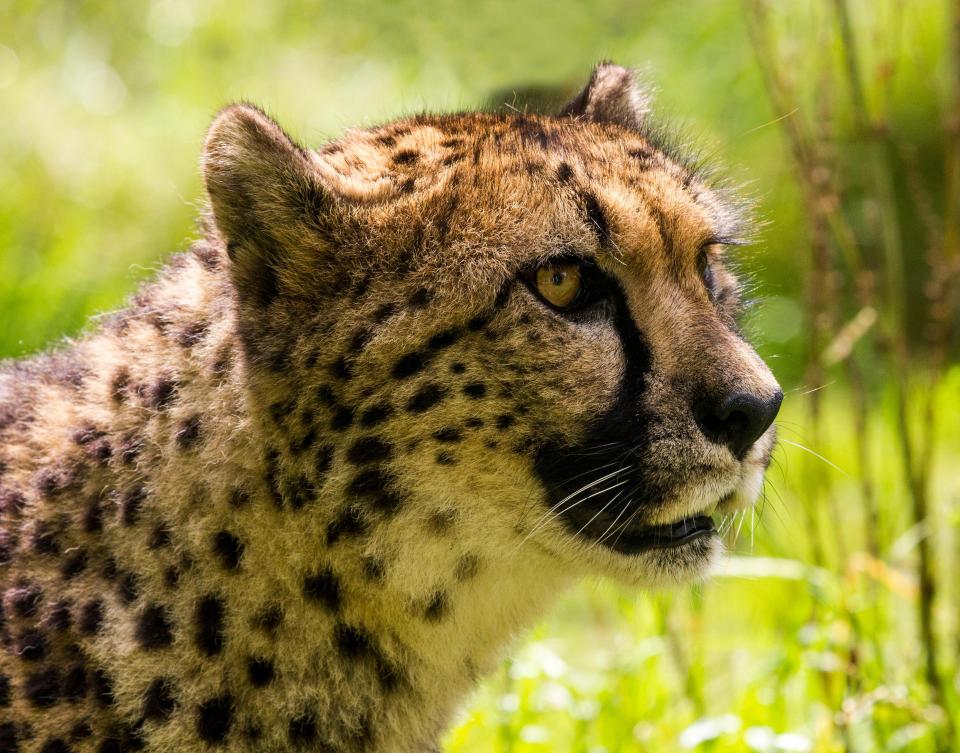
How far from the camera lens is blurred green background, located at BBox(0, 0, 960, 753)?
355 cm

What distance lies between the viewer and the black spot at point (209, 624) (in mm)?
2283

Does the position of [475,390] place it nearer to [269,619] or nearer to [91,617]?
[269,619]

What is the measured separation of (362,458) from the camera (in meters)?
2.26

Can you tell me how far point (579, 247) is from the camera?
2.34 m

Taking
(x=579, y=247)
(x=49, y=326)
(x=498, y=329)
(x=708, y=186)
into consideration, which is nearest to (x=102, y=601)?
(x=498, y=329)

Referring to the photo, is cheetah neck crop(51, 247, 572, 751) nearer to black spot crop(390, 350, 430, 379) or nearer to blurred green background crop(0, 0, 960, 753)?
black spot crop(390, 350, 430, 379)

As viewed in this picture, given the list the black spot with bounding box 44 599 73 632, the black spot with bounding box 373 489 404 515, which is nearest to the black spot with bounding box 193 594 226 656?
the black spot with bounding box 44 599 73 632

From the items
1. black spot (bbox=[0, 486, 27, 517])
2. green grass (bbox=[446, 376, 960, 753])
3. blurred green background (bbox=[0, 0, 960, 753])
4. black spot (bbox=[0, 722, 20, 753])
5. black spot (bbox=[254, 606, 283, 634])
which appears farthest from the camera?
blurred green background (bbox=[0, 0, 960, 753])

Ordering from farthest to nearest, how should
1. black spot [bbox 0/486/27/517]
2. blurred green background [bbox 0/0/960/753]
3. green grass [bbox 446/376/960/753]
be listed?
blurred green background [bbox 0/0/960/753], green grass [bbox 446/376/960/753], black spot [bbox 0/486/27/517]

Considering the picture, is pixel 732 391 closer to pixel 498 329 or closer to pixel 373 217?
pixel 498 329

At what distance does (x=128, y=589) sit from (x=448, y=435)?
0.66 m

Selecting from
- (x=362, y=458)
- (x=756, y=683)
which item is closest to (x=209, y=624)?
(x=362, y=458)

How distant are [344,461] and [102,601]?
517mm

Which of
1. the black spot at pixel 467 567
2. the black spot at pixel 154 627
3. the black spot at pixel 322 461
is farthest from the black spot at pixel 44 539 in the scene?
the black spot at pixel 467 567
